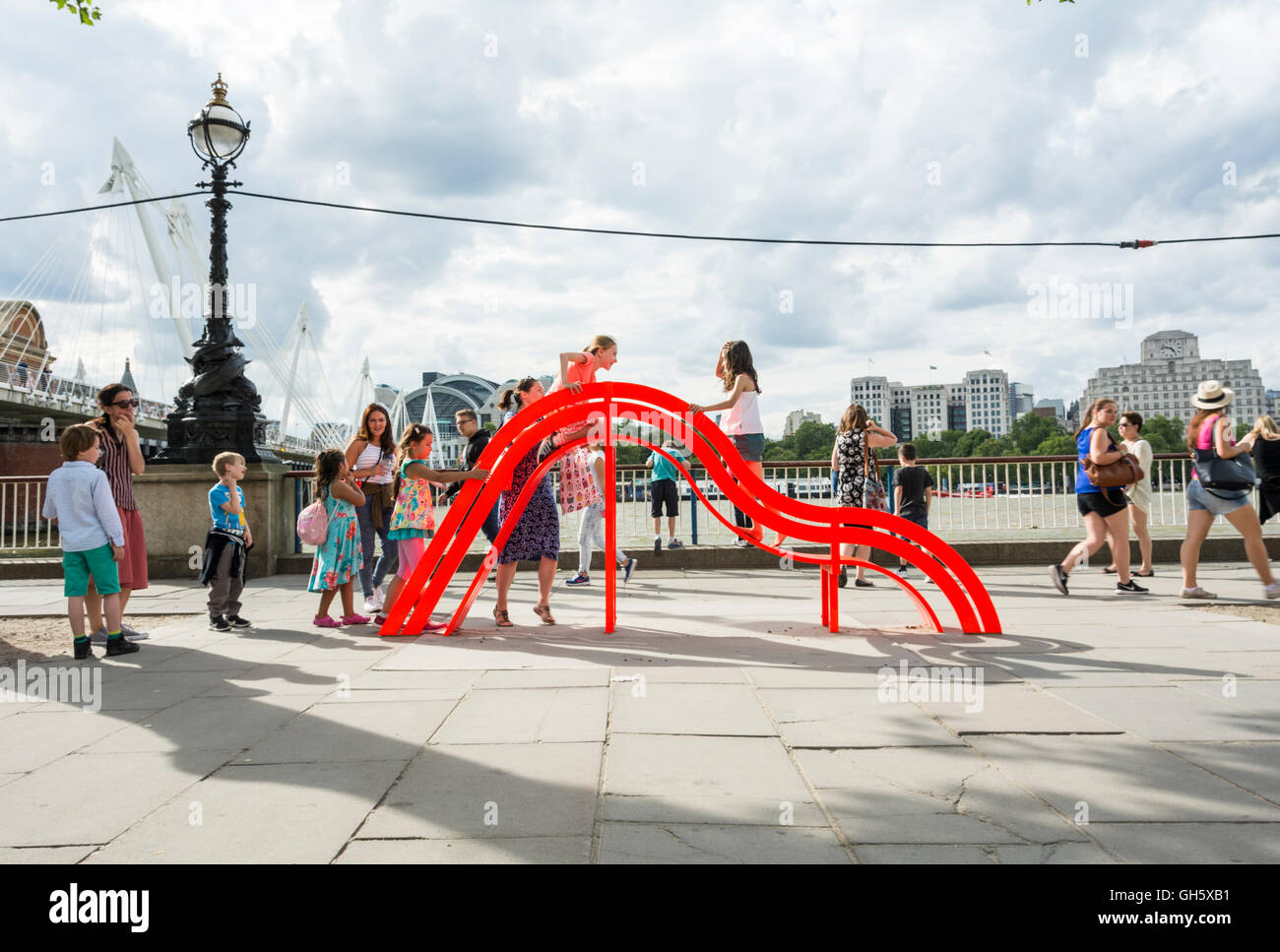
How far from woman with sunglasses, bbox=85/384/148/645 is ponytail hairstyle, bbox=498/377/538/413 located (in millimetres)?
2938

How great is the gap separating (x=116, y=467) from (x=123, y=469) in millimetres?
69

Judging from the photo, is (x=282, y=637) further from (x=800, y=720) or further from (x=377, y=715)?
(x=800, y=720)

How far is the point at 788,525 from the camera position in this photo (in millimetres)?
6422

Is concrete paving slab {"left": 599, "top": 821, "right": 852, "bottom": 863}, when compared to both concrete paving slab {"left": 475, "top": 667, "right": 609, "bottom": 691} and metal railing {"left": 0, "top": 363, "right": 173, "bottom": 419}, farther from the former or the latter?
metal railing {"left": 0, "top": 363, "right": 173, "bottom": 419}

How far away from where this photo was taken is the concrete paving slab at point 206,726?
12.9 ft

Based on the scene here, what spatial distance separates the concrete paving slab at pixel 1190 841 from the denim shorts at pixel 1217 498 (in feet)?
18.6

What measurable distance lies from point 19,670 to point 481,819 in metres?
4.49

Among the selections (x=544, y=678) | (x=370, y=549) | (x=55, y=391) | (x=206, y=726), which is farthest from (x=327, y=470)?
(x=55, y=391)

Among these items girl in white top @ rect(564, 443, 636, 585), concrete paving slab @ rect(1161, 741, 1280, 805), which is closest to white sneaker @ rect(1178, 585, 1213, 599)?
concrete paving slab @ rect(1161, 741, 1280, 805)

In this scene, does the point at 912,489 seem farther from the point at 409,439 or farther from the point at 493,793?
the point at 493,793

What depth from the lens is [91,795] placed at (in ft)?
10.8

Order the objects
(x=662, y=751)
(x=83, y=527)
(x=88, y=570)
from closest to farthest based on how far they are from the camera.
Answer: (x=662, y=751) → (x=83, y=527) → (x=88, y=570)

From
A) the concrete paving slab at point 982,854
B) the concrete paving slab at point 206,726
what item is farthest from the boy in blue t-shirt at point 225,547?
the concrete paving slab at point 982,854

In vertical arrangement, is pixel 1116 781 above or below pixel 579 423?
below
